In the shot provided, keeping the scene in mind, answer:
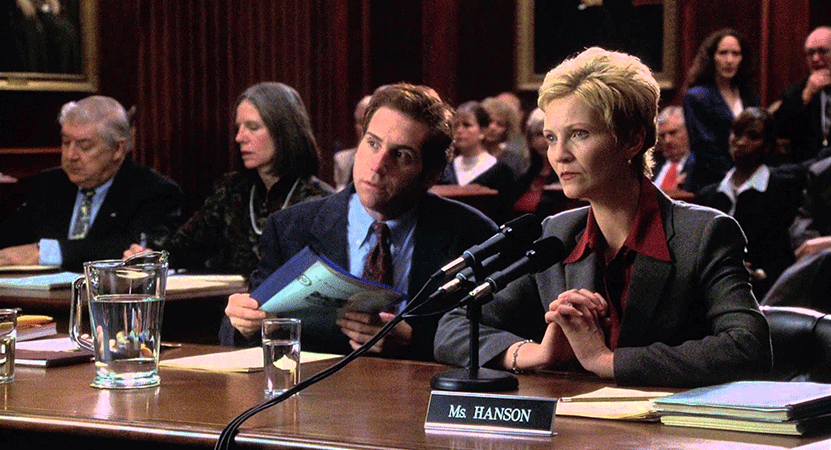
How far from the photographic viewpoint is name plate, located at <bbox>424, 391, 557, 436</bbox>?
1.75 m

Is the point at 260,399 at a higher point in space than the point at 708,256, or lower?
lower

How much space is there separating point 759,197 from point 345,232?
123 inches

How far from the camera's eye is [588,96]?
244 cm

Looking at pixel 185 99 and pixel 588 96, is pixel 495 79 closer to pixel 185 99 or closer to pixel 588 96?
pixel 185 99

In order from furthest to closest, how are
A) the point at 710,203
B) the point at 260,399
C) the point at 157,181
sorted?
the point at 710,203, the point at 157,181, the point at 260,399

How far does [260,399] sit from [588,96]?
0.88 metres

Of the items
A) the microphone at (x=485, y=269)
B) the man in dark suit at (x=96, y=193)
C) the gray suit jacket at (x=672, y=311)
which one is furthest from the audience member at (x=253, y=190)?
the microphone at (x=485, y=269)

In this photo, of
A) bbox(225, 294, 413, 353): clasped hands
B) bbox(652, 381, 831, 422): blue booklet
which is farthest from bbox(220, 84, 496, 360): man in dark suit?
bbox(652, 381, 831, 422): blue booklet

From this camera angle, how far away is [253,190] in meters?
4.52

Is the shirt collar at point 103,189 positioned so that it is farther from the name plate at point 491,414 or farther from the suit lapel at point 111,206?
the name plate at point 491,414

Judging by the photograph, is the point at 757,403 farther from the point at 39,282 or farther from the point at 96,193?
the point at 96,193

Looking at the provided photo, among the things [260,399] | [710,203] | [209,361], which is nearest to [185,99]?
[710,203]

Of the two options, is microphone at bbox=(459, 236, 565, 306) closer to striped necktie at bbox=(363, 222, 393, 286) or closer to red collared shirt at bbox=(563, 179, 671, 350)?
red collared shirt at bbox=(563, 179, 671, 350)

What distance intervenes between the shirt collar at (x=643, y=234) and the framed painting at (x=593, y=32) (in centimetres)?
744
